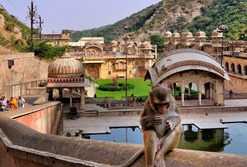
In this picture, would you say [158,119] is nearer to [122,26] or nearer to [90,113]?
[90,113]

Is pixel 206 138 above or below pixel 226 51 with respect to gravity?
below

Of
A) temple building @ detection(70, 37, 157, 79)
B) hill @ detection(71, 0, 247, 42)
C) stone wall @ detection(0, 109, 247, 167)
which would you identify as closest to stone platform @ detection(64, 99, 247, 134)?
stone wall @ detection(0, 109, 247, 167)

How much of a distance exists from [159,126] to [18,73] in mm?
19295

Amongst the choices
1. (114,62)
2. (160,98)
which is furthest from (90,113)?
(114,62)

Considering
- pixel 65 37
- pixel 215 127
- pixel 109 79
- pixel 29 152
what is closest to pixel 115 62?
pixel 109 79

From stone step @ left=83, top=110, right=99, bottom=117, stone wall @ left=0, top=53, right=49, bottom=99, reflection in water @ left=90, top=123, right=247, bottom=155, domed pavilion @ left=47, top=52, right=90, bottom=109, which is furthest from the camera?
stone step @ left=83, top=110, right=99, bottom=117

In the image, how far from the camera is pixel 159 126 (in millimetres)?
3920

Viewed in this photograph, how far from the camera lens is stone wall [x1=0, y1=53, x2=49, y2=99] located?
18641mm

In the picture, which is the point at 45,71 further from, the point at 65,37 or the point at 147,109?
the point at 65,37

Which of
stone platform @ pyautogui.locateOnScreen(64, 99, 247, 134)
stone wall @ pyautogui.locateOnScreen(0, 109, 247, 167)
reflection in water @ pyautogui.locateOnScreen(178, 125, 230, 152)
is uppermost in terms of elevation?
stone wall @ pyautogui.locateOnScreen(0, 109, 247, 167)

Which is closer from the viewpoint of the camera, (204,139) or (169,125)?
(169,125)

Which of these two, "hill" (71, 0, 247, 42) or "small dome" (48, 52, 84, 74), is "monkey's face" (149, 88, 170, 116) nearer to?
"small dome" (48, 52, 84, 74)

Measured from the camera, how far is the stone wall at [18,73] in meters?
18.6

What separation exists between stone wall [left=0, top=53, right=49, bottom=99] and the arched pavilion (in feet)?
25.0
